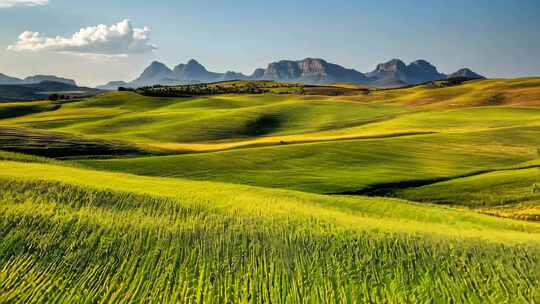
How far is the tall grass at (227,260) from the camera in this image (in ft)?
61.0

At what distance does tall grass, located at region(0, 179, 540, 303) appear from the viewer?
18594 millimetres

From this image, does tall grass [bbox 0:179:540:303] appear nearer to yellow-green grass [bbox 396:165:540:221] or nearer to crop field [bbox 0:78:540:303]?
crop field [bbox 0:78:540:303]

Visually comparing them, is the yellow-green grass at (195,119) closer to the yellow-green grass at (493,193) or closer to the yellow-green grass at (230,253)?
the yellow-green grass at (493,193)

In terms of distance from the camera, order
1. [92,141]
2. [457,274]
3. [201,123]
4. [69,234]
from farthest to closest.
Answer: [201,123]
[92,141]
[69,234]
[457,274]

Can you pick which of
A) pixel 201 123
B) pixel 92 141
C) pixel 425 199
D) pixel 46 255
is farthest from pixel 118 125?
pixel 46 255

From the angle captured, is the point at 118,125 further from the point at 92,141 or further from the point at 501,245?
the point at 501,245

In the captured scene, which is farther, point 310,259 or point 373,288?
point 310,259

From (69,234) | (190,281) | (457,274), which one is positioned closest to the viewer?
(190,281)

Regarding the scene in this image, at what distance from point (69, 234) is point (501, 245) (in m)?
22.4

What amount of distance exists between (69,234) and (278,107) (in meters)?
109

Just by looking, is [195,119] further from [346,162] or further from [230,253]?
[230,253]

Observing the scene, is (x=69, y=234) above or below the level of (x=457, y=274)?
above

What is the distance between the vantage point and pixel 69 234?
22.4 metres

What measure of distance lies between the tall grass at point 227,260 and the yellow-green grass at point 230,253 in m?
0.05
